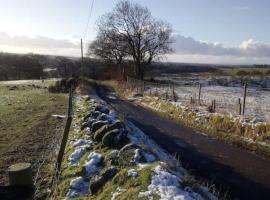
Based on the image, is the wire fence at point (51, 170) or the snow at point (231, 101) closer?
the wire fence at point (51, 170)

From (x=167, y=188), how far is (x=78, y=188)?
2743 mm

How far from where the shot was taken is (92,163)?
10047mm

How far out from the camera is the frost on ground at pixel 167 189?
6.82 metres

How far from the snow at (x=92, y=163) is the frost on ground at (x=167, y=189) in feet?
7.88

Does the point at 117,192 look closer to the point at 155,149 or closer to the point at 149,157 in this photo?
the point at 149,157

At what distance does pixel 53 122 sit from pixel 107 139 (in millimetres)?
7798

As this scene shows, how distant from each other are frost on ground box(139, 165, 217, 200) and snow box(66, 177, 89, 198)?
6.56 ft

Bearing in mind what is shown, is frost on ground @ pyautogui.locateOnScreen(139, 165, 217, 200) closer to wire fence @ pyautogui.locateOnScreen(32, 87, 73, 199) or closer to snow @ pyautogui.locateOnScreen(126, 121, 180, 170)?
snow @ pyautogui.locateOnScreen(126, 121, 180, 170)

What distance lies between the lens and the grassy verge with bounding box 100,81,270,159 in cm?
1483

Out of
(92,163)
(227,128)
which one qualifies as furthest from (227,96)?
(92,163)

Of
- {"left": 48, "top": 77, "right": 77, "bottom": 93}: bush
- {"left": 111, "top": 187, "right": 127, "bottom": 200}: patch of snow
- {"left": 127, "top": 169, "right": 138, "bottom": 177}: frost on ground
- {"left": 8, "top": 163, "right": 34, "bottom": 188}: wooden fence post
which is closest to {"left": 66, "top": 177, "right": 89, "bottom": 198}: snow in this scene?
{"left": 111, "top": 187, "right": 127, "bottom": 200}: patch of snow

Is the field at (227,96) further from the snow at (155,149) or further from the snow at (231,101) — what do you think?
the snow at (155,149)

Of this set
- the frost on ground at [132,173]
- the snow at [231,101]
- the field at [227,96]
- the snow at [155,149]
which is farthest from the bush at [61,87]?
the frost on ground at [132,173]

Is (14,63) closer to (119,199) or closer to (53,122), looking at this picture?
(53,122)
